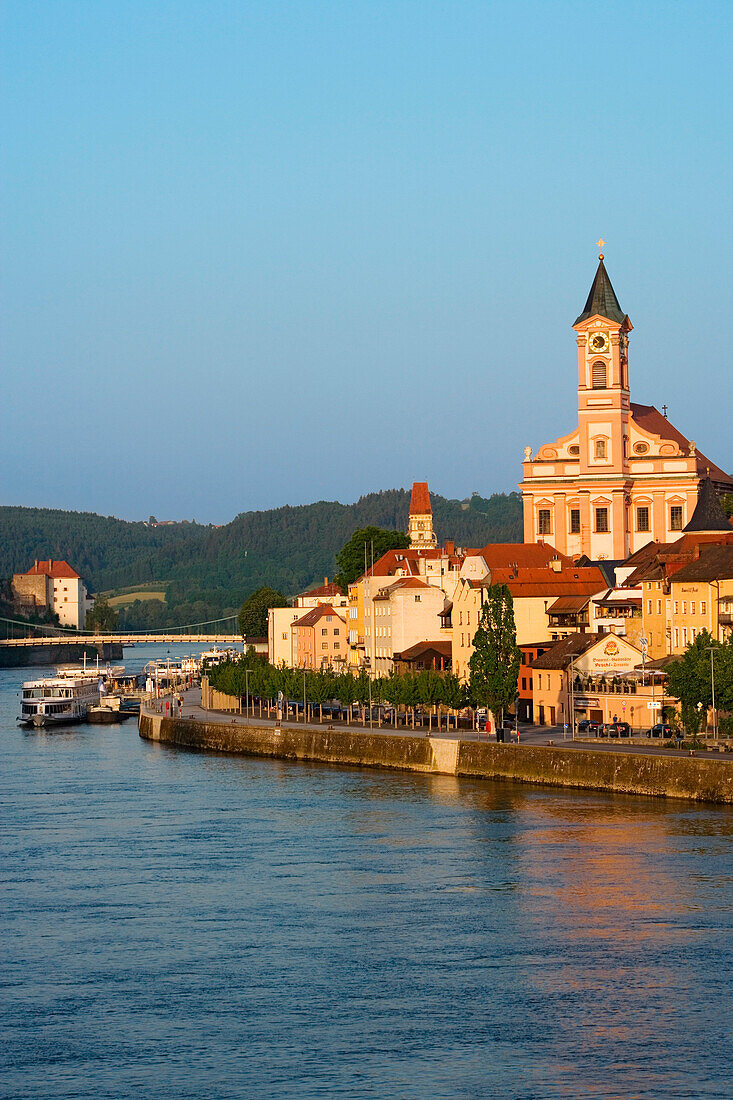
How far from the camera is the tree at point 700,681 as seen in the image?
71.5m

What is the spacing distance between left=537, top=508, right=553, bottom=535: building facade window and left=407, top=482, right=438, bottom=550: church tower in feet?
76.0

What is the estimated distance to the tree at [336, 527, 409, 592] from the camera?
481 feet

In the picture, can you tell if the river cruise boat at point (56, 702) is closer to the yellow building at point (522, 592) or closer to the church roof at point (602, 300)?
the yellow building at point (522, 592)

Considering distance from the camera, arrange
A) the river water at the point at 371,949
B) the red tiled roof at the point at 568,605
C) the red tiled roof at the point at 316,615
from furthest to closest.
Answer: the red tiled roof at the point at 316,615, the red tiled roof at the point at 568,605, the river water at the point at 371,949

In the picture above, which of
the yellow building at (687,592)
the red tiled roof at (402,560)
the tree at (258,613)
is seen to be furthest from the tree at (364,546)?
the yellow building at (687,592)

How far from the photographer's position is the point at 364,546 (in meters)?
148

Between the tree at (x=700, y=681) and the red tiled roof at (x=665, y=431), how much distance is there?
5201cm

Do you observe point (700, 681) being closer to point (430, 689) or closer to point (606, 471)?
point (430, 689)

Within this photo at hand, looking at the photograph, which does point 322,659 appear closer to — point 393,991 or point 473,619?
point 473,619

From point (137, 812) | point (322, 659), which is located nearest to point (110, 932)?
point (137, 812)

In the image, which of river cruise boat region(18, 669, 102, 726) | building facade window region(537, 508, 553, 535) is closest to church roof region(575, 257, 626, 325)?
building facade window region(537, 508, 553, 535)

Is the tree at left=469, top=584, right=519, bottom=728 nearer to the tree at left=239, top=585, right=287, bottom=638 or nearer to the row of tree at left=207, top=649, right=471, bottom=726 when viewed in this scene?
the row of tree at left=207, top=649, right=471, bottom=726

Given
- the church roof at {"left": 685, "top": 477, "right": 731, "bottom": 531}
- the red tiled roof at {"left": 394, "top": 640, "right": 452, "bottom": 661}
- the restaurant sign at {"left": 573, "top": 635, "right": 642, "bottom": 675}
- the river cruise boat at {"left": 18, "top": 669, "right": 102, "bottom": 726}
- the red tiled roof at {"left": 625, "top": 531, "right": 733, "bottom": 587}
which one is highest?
the church roof at {"left": 685, "top": 477, "right": 731, "bottom": 531}

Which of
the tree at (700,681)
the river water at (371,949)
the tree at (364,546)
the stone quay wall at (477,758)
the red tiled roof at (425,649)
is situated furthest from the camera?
the tree at (364,546)
